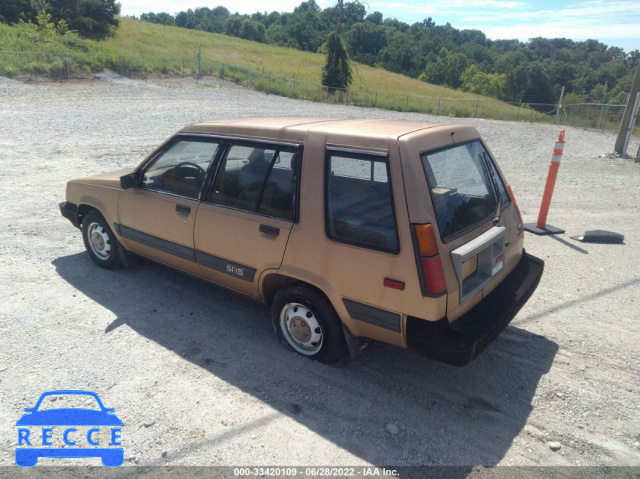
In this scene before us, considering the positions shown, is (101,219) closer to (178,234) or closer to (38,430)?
(178,234)

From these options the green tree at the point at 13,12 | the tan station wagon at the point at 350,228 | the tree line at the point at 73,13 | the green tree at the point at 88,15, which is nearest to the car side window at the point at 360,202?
the tan station wagon at the point at 350,228

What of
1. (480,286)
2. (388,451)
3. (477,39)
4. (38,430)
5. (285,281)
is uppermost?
(477,39)

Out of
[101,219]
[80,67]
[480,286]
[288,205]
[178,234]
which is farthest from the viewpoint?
[80,67]

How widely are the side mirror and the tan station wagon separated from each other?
14 millimetres

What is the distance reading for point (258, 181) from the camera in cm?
387

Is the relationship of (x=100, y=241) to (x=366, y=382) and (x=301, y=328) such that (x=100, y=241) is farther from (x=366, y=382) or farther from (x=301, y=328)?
(x=366, y=382)

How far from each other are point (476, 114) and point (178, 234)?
2707 centimetres

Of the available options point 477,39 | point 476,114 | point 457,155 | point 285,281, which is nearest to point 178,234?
point 285,281

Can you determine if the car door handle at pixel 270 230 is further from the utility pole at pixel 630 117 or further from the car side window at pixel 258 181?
the utility pole at pixel 630 117

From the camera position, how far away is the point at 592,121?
22.2 metres

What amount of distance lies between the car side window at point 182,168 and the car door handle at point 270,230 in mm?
891

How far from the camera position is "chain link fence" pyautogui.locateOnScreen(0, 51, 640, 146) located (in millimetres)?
23625

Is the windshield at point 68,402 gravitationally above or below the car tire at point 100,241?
below

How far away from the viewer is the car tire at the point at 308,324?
139 inches
